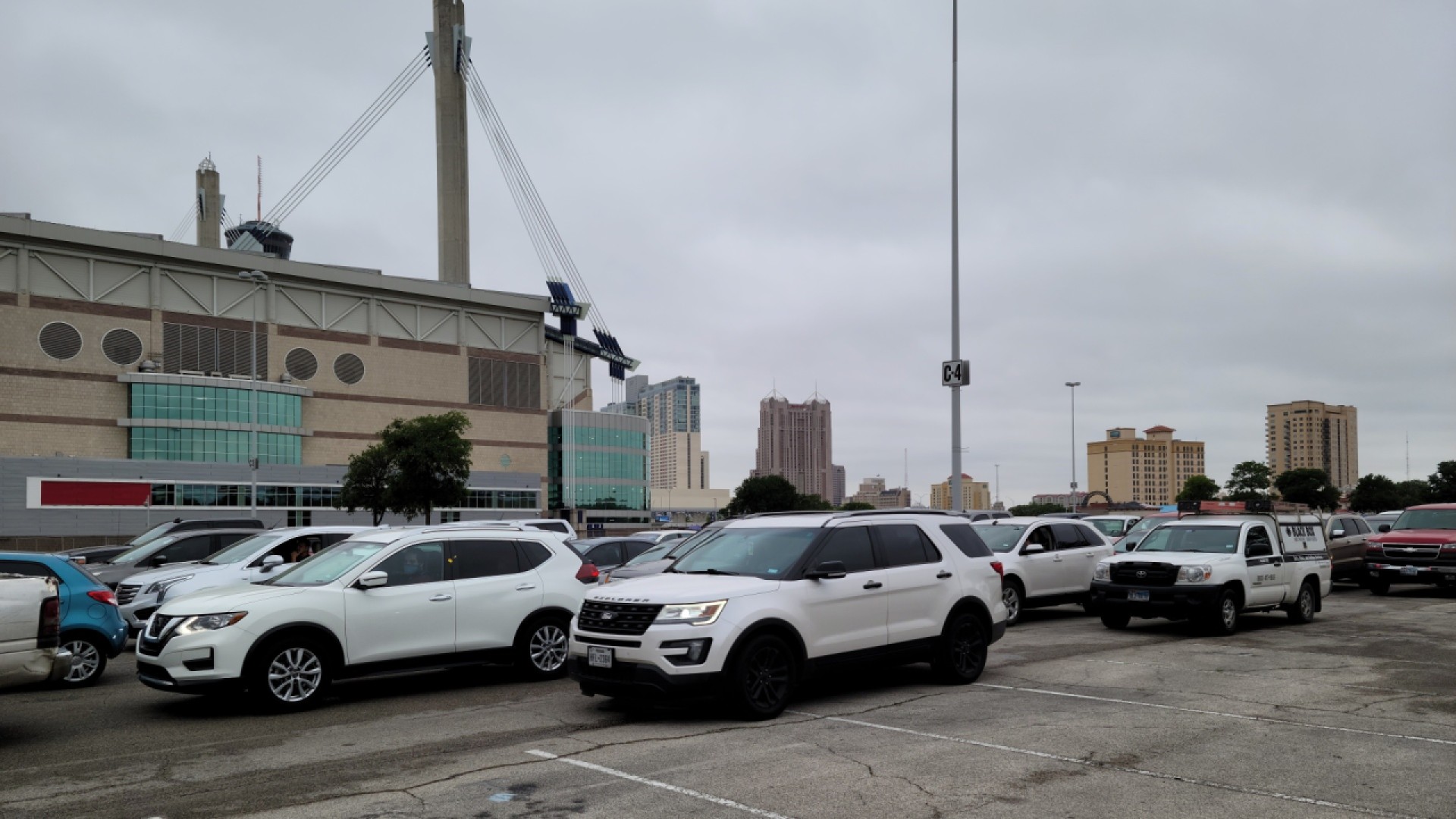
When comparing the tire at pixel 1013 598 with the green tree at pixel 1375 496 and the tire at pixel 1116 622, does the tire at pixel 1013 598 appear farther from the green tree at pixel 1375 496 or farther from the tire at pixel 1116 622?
the green tree at pixel 1375 496

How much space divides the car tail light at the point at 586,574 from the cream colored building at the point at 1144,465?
132700 millimetres

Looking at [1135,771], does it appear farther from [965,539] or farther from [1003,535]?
[1003,535]

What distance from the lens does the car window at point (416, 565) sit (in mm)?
10523

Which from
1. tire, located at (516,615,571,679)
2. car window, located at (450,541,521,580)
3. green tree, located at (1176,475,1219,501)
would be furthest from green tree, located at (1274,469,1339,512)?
car window, located at (450,541,521,580)

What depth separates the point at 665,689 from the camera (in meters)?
8.43

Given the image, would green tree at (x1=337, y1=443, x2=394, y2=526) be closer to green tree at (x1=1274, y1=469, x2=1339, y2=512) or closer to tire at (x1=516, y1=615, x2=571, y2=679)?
tire at (x1=516, y1=615, x2=571, y2=679)

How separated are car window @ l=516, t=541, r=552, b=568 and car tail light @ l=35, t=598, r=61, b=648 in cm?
438

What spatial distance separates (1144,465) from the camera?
137 metres

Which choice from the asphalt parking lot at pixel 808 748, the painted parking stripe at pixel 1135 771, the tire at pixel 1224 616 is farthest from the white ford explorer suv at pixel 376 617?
the tire at pixel 1224 616

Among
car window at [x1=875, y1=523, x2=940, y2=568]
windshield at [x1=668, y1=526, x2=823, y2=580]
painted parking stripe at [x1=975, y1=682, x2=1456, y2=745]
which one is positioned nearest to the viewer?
painted parking stripe at [x1=975, y1=682, x2=1456, y2=745]

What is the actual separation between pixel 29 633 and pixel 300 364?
72.7 m

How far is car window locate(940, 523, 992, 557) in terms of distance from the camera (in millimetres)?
11242

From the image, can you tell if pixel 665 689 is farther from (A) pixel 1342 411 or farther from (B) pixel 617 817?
(A) pixel 1342 411

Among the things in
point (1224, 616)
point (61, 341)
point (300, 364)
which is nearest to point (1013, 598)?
point (1224, 616)
